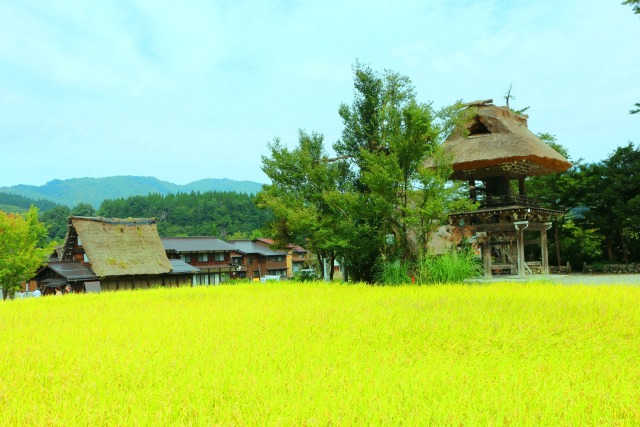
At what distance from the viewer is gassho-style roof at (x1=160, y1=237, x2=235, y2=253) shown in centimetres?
3550

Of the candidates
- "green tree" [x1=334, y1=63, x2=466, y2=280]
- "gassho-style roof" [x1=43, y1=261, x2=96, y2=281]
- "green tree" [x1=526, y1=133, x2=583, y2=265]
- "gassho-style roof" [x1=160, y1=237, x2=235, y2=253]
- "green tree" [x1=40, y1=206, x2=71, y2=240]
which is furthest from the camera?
"green tree" [x1=40, y1=206, x2=71, y2=240]

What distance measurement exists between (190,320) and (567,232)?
880 inches

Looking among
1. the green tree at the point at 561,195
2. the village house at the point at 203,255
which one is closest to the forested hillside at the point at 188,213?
the village house at the point at 203,255

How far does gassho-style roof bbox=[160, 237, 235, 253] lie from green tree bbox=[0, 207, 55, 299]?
10410 millimetres

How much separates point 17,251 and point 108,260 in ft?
15.5

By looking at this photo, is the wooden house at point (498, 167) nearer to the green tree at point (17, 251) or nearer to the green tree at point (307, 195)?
the green tree at point (307, 195)

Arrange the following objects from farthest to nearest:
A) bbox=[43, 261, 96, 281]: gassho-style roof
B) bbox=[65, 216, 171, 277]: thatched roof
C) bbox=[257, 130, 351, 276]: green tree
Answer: bbox=[65, 216, 171, 277]: thatched roof
bbox=[43, 261, 96, 281]: gassho-style roof
bbox=[257, 130, 351, 276]: green tree

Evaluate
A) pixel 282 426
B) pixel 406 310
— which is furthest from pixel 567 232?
pixel 282 426

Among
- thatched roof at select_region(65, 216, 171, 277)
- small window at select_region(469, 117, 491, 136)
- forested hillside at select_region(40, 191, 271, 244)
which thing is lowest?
thatched roof at select_region(65, 216, 171, 277)

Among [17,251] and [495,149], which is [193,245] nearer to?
[17,251]

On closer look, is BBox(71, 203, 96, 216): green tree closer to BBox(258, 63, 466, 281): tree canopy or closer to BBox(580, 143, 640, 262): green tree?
BBox(258, 63, 466, 281): tree canopy

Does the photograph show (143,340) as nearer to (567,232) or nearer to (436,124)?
(436,124)

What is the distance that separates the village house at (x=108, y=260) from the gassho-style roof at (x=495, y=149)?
2028 centimetres

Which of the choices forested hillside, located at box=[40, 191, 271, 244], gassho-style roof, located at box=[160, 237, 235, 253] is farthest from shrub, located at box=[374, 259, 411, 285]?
forested hillside, located at box=[40, 191, 271, 244]
